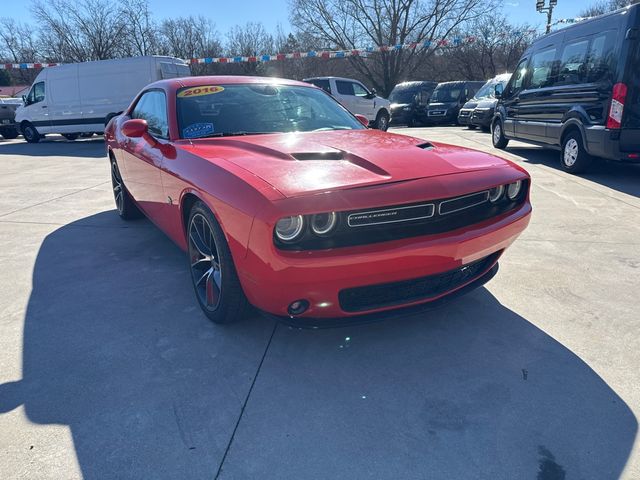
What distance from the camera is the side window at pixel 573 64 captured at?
21.0 feet

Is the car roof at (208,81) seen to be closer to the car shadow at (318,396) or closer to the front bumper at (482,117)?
the car shadow at (318,396)

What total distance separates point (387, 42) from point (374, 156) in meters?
31.8

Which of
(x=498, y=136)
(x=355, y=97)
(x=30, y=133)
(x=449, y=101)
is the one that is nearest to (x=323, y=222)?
(x=498, y=136)

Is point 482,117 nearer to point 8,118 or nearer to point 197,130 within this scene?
point 197,130

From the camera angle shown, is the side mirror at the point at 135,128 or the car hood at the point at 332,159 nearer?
the car hood at the point at 332,159

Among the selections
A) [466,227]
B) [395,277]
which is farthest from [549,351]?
[395,277]

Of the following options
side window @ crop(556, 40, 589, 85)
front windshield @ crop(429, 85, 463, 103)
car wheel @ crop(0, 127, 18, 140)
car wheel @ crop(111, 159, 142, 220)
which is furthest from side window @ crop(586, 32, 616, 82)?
car wheel @ crop(0, 127, 18, 140)

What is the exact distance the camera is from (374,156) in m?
2.43

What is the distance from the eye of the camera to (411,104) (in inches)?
708

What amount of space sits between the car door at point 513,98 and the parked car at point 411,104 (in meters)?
9.06

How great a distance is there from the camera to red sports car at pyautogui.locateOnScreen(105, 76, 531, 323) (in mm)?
1966

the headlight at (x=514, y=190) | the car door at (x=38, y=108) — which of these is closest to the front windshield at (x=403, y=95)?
the car door at (x=38, y=108)

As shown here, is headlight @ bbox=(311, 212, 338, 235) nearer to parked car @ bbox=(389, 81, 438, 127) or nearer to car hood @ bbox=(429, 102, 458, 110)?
car hood @ bbox=(429, 102, 458, 110)

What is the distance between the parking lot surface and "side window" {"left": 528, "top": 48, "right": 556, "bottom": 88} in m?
4.91
